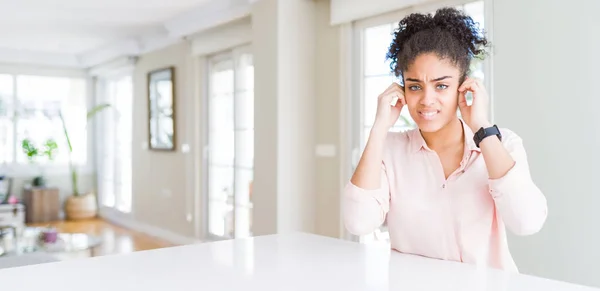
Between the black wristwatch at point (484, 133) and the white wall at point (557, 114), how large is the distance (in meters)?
1.58

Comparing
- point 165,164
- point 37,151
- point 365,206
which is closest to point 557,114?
point 365,206

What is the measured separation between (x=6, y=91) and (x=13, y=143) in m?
0.75

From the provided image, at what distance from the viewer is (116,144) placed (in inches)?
311

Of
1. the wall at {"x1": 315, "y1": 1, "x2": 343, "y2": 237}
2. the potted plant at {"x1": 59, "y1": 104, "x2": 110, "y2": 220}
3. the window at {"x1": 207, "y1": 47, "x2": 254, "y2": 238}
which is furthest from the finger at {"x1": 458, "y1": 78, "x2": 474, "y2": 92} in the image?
the potted plant at {"x1": 59, "y1": 104, "x2": 110, "y2": 220}

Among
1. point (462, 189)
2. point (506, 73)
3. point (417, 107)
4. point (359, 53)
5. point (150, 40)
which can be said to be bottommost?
point (462, 189)

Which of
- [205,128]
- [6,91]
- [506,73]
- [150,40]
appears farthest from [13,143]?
[506,73]

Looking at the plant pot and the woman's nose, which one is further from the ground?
the woman's nose

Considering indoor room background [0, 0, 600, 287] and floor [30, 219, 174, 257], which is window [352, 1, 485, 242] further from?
floor [30, 219, 174, 257]

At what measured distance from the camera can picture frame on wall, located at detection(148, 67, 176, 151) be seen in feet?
20.4

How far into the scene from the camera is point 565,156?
2.74m

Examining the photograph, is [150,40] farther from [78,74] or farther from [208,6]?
[78,74]

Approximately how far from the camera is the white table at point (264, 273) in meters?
1.07

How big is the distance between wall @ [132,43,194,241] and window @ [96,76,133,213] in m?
0.48

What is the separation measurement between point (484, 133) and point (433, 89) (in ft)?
0.56
